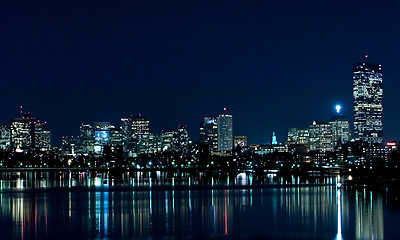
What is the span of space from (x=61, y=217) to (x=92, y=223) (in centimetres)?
596

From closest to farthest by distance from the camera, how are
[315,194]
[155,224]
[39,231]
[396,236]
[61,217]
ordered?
[396,236]
[39,231]
[155,224]
[61,217]
[315,194]

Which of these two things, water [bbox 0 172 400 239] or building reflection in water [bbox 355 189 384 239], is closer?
building reflection in water [bbox 355 189 384 239]

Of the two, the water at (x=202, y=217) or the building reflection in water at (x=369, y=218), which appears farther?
the water at (x=202, y=217)

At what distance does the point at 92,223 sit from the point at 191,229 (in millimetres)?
8957

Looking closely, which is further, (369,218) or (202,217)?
(202,217)

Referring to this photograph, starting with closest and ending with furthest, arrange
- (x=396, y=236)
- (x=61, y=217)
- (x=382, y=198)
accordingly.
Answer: (x=396, y=236), (x=61, y=217), (x=382, y=198)

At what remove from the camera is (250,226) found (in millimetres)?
54125

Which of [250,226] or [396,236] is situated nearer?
[396,236]

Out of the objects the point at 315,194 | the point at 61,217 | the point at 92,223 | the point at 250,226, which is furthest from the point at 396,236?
the point at 315,194

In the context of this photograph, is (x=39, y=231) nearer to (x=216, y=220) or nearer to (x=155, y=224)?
(x=155, y=224)

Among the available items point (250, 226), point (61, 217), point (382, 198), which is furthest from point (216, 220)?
point (382, 198)

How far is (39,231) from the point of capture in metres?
51.9

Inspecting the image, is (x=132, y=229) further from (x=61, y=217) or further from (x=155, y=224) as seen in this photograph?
(x=61, y=217)

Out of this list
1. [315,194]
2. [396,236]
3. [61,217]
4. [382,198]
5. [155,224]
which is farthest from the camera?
[315,194]
